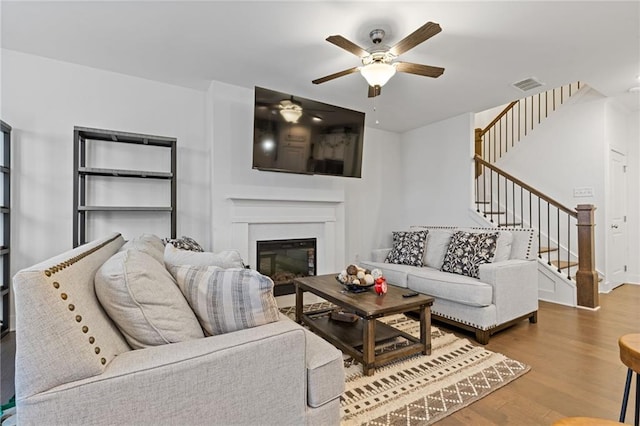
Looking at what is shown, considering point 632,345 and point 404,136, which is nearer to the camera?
point 632,345

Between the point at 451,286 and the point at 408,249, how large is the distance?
3.20ft

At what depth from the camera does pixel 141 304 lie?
1.05 m

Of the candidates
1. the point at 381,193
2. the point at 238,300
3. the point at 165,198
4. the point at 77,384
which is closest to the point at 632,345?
the point at 238,300

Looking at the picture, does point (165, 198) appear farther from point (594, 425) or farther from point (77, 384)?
point (594, 425)

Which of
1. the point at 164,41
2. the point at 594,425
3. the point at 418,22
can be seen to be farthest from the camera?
the point at 164,41

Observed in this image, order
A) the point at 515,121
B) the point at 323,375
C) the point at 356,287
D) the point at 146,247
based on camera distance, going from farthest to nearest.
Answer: the point at 515,121 → the point at 356,287 → the point at 146,247 → the point at 323,375

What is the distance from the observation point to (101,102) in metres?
3.04

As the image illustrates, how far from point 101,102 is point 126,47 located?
0.74 metres

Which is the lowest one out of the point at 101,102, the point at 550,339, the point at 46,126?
the point at 550,339

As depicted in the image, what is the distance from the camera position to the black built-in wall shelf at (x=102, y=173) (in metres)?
2.71

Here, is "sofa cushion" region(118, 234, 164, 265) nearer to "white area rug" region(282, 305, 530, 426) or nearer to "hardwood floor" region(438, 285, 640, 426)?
"white area rug" region(282, 305, 530, 426)

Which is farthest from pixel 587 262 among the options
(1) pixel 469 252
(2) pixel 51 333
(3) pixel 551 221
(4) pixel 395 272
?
(2) pixel 51 333

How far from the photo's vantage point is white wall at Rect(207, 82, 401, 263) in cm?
333

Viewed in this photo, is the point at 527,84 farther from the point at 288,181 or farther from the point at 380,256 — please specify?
the point at 288,181
